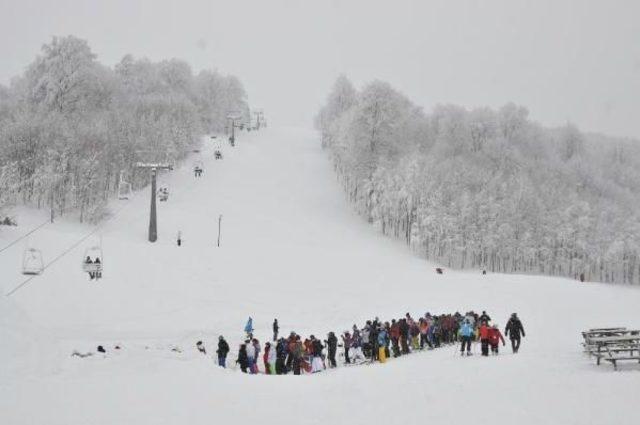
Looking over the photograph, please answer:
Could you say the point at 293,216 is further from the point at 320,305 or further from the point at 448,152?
the point at 448,152

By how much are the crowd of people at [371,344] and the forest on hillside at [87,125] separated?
30.8m

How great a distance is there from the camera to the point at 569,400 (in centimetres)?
Answer: 1398

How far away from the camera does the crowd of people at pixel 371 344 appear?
21672 millimetres

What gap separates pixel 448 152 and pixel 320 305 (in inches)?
2846

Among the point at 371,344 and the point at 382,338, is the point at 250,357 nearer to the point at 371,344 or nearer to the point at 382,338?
the point at 371,344

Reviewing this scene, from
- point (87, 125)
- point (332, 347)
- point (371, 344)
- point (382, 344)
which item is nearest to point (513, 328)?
point (382, 344)

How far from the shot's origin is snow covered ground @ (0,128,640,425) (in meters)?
13.7

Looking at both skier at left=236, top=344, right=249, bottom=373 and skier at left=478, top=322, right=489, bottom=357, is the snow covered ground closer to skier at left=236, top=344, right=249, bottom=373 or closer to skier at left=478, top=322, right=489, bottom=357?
skier at left=478, top=322, right=489, bottom=357

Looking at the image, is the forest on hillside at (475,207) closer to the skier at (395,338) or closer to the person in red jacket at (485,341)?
the skier at (395,338)

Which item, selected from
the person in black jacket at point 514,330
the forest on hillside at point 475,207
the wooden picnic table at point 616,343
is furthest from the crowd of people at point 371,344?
the forest on hillside at point 475,207

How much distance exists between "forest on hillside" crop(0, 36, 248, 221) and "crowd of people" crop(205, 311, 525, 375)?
1212 inches

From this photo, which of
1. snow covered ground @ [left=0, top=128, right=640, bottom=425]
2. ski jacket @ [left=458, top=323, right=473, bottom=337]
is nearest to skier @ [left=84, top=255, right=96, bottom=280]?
snow covered ground @ [left=0, top=128, right=640, bottom=425]

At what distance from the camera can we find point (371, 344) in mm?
24016

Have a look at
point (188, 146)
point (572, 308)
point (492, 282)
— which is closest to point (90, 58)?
point (188, 146)
